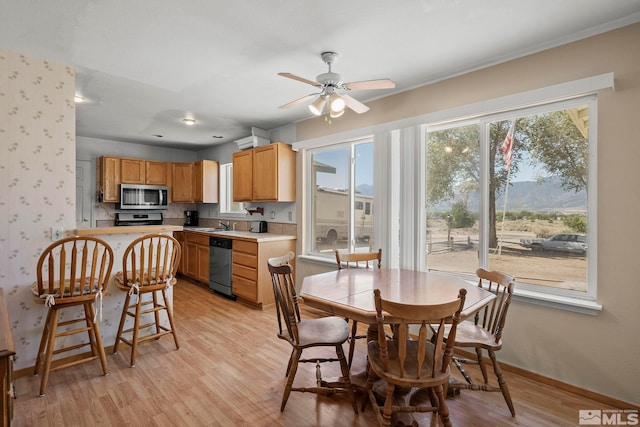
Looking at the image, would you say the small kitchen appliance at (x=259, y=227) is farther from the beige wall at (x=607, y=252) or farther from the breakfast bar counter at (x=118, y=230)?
the beige wall at (x=607, y=252)

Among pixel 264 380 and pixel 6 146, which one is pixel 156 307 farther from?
pixel 6 146

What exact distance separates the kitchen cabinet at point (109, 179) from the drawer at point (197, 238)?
1.32m

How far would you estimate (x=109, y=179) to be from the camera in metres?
5.40

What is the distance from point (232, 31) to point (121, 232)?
1.91 metres

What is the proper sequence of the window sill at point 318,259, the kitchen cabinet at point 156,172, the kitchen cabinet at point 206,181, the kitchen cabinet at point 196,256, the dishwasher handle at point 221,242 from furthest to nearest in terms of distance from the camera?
the kitchen cabinet at point 206,181 → the kitchen cabinet at point 156,172 → the kitchen cabinet at point 196,256 → the dishwasher handle at point 221,242 → the window sill at point 318,259

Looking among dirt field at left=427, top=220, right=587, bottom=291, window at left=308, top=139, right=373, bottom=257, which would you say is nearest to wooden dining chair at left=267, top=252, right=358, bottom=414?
dirt field at left=427, top=220, right=587, bottom=291

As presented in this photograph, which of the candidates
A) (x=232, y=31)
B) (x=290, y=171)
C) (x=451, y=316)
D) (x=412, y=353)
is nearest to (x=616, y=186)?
(x=451, y=316)

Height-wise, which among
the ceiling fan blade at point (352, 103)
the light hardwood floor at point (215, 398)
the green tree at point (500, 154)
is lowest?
the light hardwood floor at point (215, 398)

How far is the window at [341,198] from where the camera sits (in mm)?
3828

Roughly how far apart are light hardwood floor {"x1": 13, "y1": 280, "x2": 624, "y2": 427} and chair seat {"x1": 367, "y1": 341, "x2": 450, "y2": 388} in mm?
422

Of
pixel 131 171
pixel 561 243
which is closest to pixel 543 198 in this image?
pixel 561 243

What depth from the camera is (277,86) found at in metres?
3.18

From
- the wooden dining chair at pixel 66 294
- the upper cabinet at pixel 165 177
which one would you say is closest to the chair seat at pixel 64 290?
the wooden dining chair at pixel 66 294

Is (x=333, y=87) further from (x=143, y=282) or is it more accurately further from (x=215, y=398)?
(x=215, y=398)
